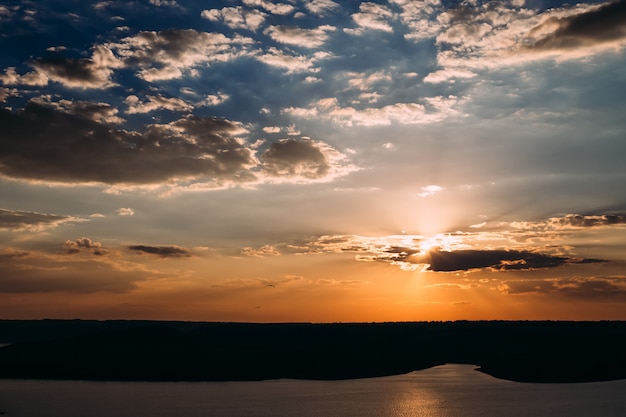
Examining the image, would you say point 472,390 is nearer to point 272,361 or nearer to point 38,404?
point 272,361

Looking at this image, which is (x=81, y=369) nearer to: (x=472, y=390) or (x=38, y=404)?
(x=38, y=404)

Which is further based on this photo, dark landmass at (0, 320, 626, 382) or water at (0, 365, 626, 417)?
dark landmass at (0, 320, 626, 382)

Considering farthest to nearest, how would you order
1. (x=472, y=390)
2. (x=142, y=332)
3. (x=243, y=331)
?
1. (x=243, y=331)
2. (x=142, y=332)
3. (x=472, y=390)

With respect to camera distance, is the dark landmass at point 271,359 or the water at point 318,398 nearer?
the water at point 318,398

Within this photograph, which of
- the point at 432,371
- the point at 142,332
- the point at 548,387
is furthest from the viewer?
the point at 142,332

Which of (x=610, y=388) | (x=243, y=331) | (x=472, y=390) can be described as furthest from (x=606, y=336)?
(x=243, y=331)

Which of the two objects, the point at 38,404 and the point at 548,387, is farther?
the point at 548,387

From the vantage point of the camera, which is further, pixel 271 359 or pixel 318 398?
pixel 271 359
